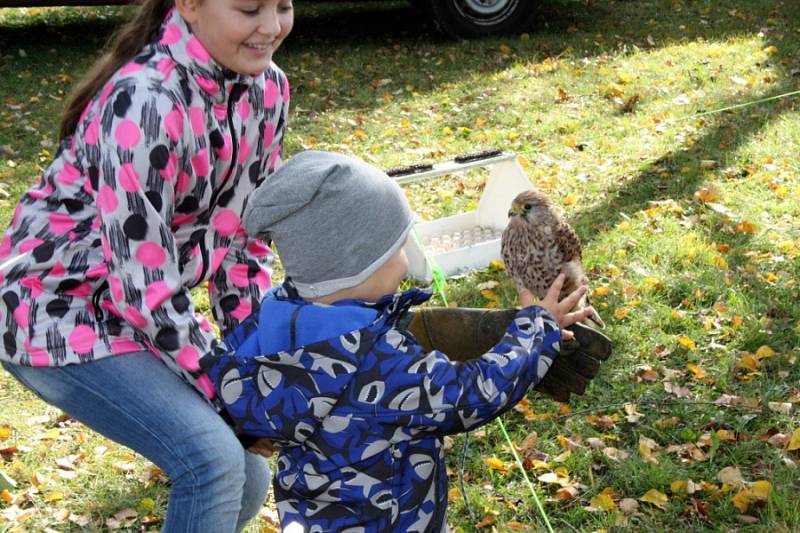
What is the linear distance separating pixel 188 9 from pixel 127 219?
62cm

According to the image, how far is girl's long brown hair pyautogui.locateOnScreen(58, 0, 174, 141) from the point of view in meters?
2.60

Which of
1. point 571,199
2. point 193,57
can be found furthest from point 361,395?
point 571,199

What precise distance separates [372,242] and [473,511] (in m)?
1.99

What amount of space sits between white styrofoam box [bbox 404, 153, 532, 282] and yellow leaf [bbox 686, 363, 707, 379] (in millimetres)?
1582

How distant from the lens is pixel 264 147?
9.65 ft

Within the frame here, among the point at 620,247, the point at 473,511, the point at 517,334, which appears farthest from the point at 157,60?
the point at 620,247

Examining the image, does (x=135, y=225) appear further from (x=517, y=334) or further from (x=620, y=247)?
(x=620, y=247)

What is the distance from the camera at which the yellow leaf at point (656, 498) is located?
144 inches

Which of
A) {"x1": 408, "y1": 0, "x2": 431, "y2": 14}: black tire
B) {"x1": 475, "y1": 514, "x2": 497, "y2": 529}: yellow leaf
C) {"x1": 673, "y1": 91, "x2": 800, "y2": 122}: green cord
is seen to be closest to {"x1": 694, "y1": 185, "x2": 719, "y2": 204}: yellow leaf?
{"x1": 673, "y1": 91, "x2": 800, "y2": 122}: green cord

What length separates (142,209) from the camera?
94.7 inches

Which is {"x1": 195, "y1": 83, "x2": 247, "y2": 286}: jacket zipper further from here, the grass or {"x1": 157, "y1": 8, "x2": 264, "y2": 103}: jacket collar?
the grass

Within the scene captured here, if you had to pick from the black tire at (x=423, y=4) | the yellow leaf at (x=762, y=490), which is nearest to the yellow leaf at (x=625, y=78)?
the black tire at (x=423, y=4)

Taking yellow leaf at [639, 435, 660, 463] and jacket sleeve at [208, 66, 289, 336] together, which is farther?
yellow leaf at [639, 435, 660, 463]

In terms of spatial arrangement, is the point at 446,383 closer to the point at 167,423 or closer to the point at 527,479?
the point at 167,423
